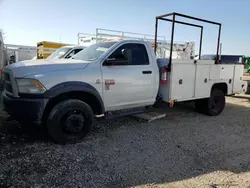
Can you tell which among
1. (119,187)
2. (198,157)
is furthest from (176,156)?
(119,187)

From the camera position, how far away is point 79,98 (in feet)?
13.9

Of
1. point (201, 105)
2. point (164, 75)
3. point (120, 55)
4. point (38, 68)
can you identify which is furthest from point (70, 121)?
point (201, 105)

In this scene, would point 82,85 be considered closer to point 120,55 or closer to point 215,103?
point 120,55

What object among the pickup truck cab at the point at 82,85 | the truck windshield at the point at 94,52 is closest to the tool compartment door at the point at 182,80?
the pickup truck cab at the point at 82,85

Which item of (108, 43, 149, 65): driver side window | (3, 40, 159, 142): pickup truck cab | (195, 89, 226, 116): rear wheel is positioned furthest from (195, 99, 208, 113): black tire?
(108, 43, 149, 65): driver side window

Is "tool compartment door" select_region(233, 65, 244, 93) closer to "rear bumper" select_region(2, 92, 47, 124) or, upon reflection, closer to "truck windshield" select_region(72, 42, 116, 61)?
"truck windshield" select_region(72, 42, 116, 61)

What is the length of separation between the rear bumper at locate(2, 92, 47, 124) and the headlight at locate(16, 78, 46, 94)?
0.50ft

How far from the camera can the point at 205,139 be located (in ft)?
14.7

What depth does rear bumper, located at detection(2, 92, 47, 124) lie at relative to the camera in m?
3.61

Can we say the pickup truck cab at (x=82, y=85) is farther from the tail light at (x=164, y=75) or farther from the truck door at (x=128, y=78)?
the tail light at (x=164, y=75)

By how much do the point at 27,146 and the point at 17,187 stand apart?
1.27 metres

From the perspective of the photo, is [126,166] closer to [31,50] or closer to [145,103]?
[145,103]

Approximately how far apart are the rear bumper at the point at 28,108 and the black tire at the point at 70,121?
0.70ft

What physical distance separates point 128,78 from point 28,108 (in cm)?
204
